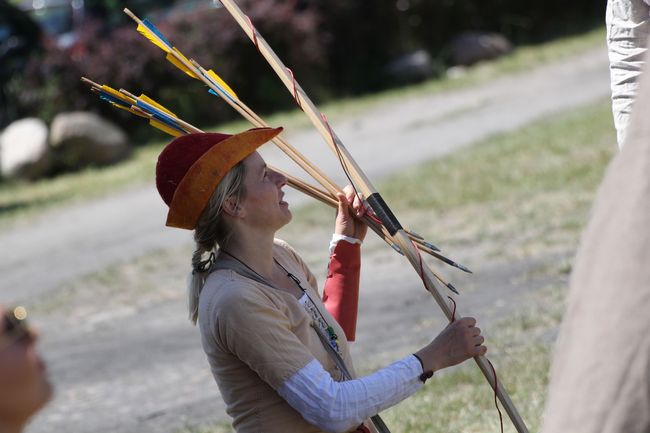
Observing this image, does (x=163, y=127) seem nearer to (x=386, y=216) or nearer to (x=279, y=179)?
(x=279, y=179)

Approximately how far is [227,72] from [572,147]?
7.65 m

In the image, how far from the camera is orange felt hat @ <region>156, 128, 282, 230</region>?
327 centimetres

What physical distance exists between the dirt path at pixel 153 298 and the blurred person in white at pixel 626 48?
7.58ft

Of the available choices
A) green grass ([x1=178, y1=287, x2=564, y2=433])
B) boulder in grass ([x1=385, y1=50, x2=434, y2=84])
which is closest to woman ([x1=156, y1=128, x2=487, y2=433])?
green grass ([x1=178, y1=287, x2=564, y2=433])

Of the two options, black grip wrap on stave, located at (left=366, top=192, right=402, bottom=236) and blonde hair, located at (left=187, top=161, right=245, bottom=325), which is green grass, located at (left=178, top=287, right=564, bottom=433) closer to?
black grip wrap on stave, located at (left=366, top=192, right=402, bottom=236)

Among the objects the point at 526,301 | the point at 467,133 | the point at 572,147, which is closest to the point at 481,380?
the point at 526,301

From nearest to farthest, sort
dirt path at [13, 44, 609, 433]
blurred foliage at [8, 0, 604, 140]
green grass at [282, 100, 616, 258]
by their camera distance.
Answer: dirt path at [13, 44, 609, 433] → green grass at [282, 100, 616, 258] → blurred foliage at [8, 0, 604, 140]

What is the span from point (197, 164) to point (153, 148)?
1317 cm

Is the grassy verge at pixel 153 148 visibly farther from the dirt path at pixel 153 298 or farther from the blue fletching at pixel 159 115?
the blue fletching at pixel 159 115

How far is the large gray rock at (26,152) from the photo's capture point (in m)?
15.4

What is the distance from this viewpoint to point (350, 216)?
378 cm

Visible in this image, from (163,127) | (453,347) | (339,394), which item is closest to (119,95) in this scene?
(163,127)

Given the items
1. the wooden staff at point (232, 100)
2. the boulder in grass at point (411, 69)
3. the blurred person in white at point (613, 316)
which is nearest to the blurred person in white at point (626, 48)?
the wooden staff at point (232, 100)

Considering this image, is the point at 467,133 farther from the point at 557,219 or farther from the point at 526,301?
the point at 526,301
